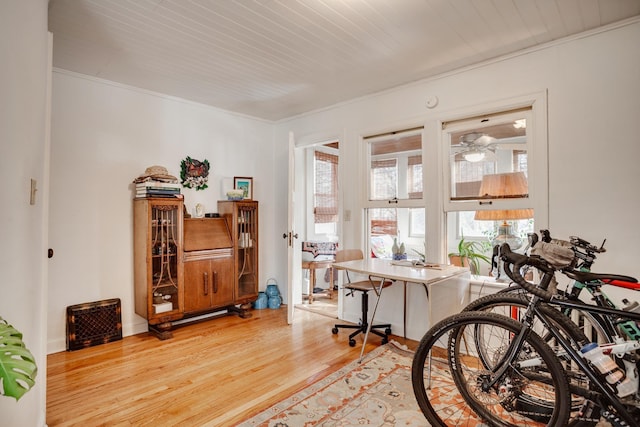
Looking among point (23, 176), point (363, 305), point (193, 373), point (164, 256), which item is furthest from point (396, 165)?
point (23, 176)

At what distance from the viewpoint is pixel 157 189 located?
343 cm

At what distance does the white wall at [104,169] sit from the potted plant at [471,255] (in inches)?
110

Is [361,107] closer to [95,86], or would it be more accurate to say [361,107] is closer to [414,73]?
[414,73]

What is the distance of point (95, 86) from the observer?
10.9ft

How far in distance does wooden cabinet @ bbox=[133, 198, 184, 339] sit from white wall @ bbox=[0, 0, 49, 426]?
1513 mm

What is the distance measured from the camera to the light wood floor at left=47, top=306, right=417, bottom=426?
2.14m

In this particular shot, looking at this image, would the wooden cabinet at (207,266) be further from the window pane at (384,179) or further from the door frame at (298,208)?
the window pane at (384,179)

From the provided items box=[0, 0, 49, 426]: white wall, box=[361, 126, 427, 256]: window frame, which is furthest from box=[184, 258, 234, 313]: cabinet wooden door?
box=[0, 0, 49, 426]: white wall

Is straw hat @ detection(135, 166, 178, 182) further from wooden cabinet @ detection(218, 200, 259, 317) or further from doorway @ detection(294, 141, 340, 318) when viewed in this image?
doorway @ detection(294, 141, 340, 318)

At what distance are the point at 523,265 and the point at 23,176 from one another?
7.17ft

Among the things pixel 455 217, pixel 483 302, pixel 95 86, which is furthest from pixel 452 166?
pixel 95 86

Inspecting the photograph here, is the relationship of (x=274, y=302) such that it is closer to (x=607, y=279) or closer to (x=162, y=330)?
(x=162, y=330)

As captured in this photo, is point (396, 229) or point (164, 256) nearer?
point (164, 256)

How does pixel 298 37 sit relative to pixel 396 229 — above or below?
above
